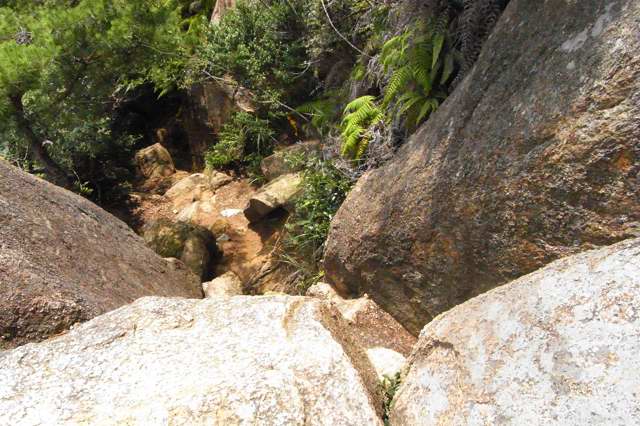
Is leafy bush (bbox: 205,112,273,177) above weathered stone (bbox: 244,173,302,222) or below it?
above

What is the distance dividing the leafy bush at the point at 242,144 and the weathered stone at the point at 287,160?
60 cm

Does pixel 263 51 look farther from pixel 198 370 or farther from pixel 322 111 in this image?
pixel 198 370

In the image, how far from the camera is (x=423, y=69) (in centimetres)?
470

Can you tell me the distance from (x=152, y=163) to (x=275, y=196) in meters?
4.90

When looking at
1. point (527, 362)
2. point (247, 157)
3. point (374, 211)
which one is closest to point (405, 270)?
point (374, 211)

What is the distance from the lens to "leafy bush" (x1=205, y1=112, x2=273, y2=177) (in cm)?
985

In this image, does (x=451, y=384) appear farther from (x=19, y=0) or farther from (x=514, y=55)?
(x=19, y=0)

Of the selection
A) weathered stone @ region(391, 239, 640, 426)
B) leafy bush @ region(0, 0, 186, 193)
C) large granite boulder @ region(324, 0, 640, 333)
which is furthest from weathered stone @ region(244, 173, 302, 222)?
weathered stone @ region(391, 239, 640, 426)

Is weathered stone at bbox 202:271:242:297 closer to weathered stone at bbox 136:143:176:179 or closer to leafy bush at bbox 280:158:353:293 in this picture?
leafy bush at bbox 280:158:353:293

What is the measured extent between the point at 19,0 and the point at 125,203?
14.8 feet

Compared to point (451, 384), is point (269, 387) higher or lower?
higher

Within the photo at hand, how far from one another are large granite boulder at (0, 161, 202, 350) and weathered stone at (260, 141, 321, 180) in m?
2.81

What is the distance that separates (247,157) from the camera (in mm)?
10117

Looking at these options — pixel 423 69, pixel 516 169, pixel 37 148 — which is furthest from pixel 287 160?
pixel 516 169
